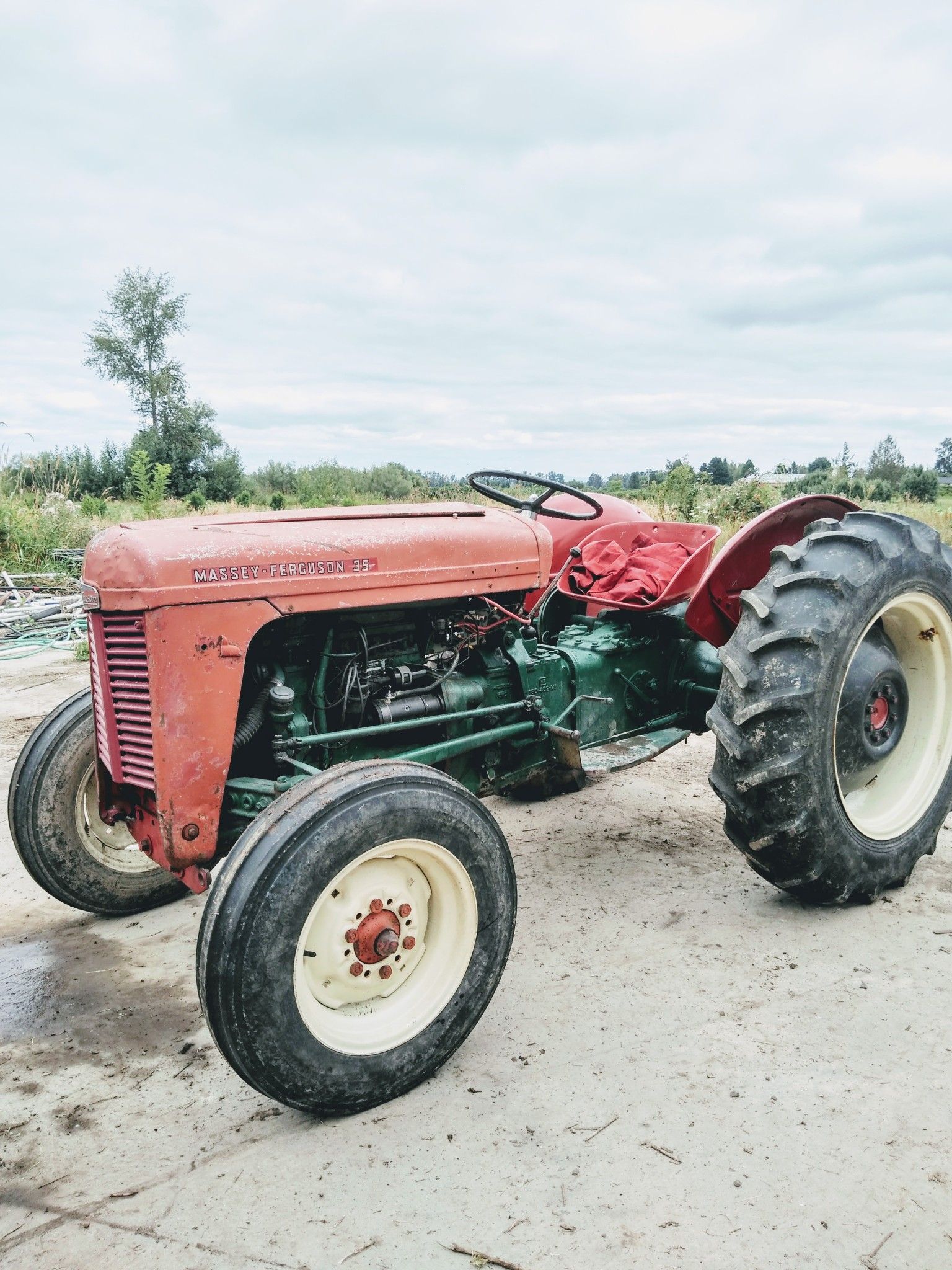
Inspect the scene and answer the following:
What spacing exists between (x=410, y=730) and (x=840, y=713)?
1.49m

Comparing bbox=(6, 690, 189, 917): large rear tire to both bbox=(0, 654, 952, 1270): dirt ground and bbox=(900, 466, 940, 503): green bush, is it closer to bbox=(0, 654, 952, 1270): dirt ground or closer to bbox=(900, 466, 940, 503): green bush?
bbox=(0, 654, 952, 1270): dirt ground

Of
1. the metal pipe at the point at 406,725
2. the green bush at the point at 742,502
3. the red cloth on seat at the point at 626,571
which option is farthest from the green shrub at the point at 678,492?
the metal pipe at the point at 406,725

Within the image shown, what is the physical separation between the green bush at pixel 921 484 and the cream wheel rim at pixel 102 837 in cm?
3385

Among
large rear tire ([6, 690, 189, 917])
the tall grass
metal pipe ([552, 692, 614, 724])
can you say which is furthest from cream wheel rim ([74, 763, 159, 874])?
the tall grass

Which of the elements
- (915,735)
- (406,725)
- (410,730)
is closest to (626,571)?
(915,735)

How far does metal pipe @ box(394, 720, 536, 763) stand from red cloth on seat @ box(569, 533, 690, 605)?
88 cm

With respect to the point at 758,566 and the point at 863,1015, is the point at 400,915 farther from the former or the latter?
the point at 758,566

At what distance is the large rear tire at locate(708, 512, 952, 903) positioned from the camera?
9.32 ft

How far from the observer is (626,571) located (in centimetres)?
400

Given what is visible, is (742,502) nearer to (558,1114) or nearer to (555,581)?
(555,581)

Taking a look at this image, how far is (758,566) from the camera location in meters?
3.71

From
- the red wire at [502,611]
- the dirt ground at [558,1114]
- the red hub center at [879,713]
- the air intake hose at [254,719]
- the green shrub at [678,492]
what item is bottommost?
the dirt ground at [558,1114]

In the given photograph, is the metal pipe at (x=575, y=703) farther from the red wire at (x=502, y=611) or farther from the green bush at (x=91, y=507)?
the green bush at (x=91, y=507)

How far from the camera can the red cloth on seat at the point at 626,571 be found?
383cm
